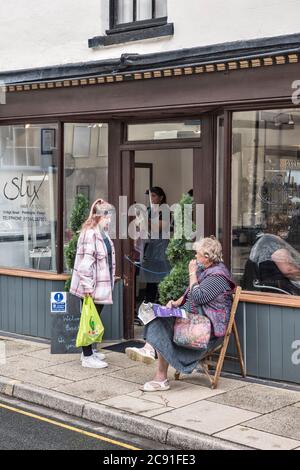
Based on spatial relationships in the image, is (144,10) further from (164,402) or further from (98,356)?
(164,402)

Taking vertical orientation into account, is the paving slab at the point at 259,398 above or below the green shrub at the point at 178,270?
below

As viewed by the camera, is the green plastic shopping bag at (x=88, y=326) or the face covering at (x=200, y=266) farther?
the green plastic shopping bag at (x=88, y=326)

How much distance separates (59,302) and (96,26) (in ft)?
11.4

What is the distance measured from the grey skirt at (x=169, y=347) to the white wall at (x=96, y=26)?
3.18 meters

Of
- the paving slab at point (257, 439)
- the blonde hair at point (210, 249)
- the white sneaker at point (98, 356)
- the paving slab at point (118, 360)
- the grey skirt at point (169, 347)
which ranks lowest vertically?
the paving slab at point (257, 439)

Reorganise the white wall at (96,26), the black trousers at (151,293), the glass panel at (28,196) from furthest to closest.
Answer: the black trousers at (151,293) < the glass panel at (28,196) < the white wall at (96,26)

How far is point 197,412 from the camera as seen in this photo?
6422 millimetres

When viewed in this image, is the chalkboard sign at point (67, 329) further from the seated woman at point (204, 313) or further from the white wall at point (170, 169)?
the white wall at point (170, 169)

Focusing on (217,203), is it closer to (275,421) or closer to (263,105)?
(263,105)

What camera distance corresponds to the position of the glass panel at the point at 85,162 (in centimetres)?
960

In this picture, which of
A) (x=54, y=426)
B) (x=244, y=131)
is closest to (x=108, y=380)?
(x=54, y=426)

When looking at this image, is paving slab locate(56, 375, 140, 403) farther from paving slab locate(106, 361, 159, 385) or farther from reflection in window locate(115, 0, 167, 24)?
reflection in window locate(115, 0, 167, 24)

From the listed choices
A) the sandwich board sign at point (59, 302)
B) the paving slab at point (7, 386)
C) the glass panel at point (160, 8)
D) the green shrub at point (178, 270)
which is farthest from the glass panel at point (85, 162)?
the paving slab at point (7, 386)
